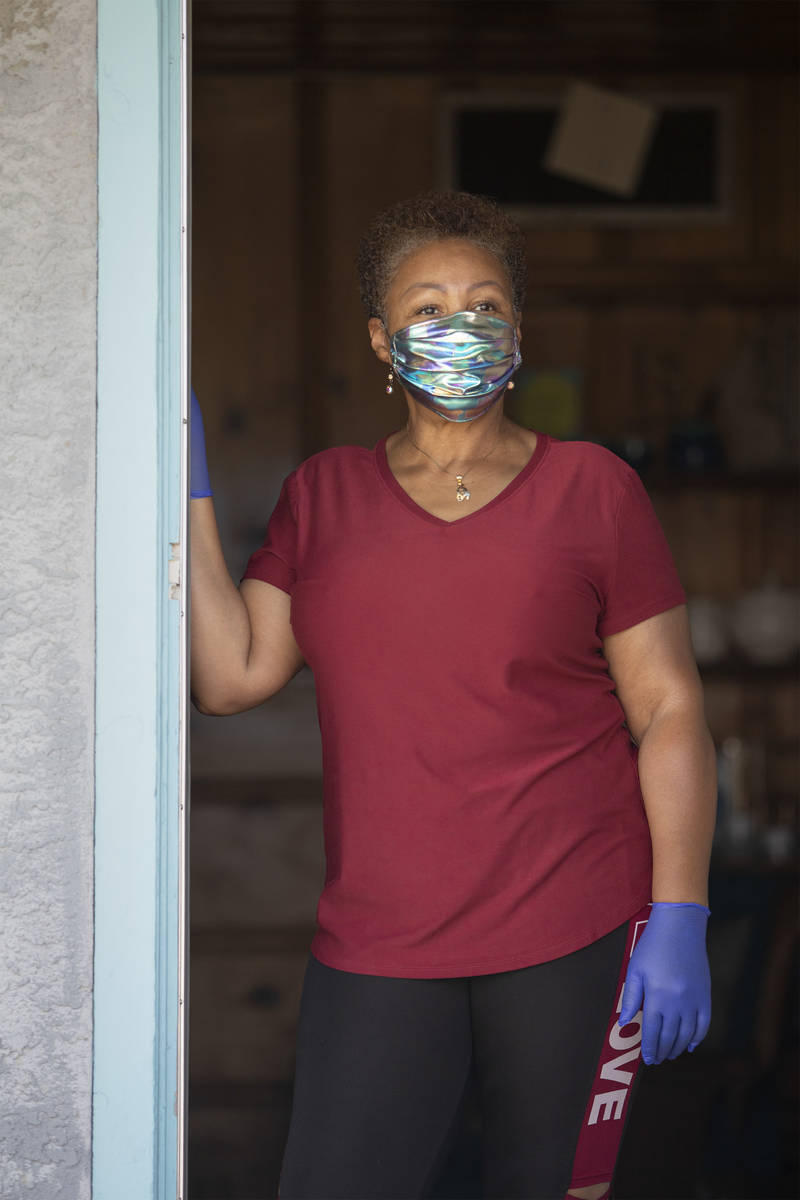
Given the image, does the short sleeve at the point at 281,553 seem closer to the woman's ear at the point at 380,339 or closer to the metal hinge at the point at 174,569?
the woman's ear at the point at 380,339

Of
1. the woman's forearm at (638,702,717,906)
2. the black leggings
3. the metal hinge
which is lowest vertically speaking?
the black leggings

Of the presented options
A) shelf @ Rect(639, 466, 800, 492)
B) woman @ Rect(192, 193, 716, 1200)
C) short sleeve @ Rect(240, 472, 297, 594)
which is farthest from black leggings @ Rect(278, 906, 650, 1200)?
shelf @ Rect(639, 466, 800, 492)

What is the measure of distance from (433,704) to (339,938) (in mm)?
286

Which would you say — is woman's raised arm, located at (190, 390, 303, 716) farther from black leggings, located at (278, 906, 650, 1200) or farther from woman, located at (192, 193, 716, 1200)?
black leggings, located at (278, 906, 650, 1200)

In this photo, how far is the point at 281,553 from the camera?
1632mm

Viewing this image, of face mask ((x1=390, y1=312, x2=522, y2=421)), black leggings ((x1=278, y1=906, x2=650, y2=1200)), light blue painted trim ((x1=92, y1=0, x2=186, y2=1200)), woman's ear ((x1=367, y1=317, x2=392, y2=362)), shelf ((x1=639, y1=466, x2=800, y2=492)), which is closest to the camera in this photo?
light blue painted trim ((x1=92, y1=0, x2=186, y2=1200))

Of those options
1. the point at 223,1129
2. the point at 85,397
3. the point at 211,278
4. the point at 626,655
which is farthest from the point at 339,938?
the point at 211,278

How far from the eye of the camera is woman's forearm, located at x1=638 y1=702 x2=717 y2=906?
4.98 feet

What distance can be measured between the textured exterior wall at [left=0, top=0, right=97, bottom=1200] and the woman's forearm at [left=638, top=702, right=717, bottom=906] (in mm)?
649

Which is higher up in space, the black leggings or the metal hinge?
the metal hinge

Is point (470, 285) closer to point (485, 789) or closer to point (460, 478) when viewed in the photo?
point (460, 478)

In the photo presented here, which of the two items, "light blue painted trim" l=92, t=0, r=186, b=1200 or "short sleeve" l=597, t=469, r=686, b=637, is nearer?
"light blue painted trim" l=92, t=0, r=186, b=1200

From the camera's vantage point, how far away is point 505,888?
1.45 metres

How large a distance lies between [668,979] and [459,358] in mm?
743
